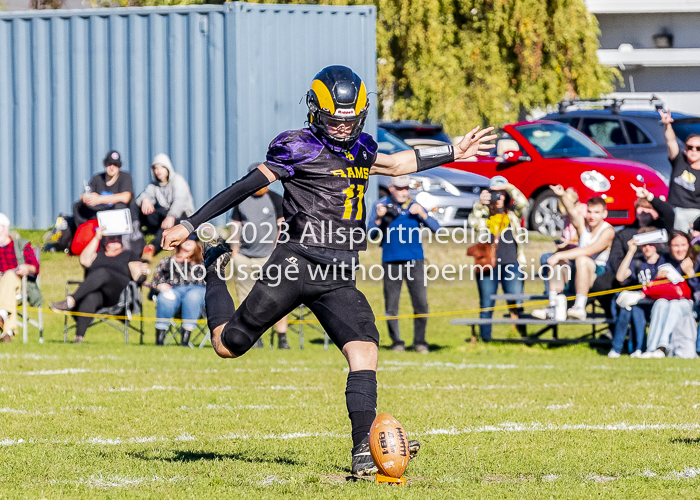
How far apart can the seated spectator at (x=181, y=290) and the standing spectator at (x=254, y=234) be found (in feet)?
1.60

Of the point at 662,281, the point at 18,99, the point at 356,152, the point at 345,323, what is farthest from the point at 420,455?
the point at 18,99

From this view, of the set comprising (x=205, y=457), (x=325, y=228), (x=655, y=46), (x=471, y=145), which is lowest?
(x=205, y=457)

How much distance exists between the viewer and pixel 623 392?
360 inches

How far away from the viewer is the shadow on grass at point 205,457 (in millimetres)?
5914

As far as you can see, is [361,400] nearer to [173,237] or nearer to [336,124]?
[173,237]

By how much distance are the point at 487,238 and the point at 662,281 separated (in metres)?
2.24

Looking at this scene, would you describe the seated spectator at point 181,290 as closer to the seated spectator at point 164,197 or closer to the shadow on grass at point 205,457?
the seated spectator at point 164,197

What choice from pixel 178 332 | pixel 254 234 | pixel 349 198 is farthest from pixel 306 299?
pixel 178 332

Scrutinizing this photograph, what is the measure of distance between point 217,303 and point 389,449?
1.45 meters

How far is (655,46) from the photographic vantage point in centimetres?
4853

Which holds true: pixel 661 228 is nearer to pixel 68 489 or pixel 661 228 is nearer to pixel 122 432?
pixel 122 432

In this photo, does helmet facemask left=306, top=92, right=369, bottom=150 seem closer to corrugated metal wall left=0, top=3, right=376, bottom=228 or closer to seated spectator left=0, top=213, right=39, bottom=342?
seated spectator left=0, top=213, right=39, bottom=342

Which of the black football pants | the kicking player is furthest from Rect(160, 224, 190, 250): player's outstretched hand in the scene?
the black football pants

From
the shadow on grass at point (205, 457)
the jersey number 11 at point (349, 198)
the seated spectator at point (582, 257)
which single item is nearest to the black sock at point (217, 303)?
the shadow on grass at point (205, 457)
